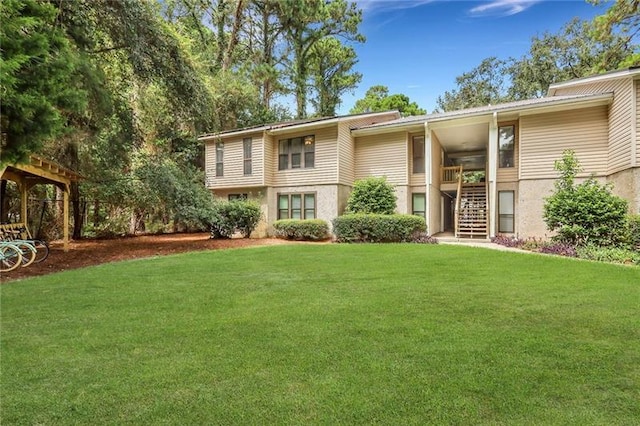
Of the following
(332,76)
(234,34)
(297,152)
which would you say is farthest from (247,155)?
(332,76)

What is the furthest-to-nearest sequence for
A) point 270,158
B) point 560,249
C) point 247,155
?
point 247,155 < point 270,158 < point 560,249

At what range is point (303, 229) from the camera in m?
14.9

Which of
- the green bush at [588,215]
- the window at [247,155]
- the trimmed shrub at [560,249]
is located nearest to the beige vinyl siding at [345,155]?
the window at [247,155]

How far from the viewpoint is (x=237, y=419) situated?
7.55ft

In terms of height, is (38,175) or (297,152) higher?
(297,152)

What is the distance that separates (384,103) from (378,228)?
1050 inches

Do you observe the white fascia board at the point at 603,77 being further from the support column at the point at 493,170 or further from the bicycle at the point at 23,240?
the bicycle at the point at 23,240

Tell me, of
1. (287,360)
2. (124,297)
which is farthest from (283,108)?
(287,360)

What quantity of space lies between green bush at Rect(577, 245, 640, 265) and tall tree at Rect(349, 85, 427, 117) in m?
27.4

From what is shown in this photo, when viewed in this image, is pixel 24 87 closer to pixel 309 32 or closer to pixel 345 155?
pixel 345 155

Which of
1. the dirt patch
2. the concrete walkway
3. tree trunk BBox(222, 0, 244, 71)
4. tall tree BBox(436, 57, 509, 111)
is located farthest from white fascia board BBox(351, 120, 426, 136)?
tall tree BBox(436, 57, 509, 111)

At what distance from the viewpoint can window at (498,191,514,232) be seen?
13797mm

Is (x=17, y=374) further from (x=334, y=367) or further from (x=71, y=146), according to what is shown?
(x=71, y=146)

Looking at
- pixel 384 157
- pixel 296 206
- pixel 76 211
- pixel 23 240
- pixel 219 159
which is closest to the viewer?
pixel 23 240
